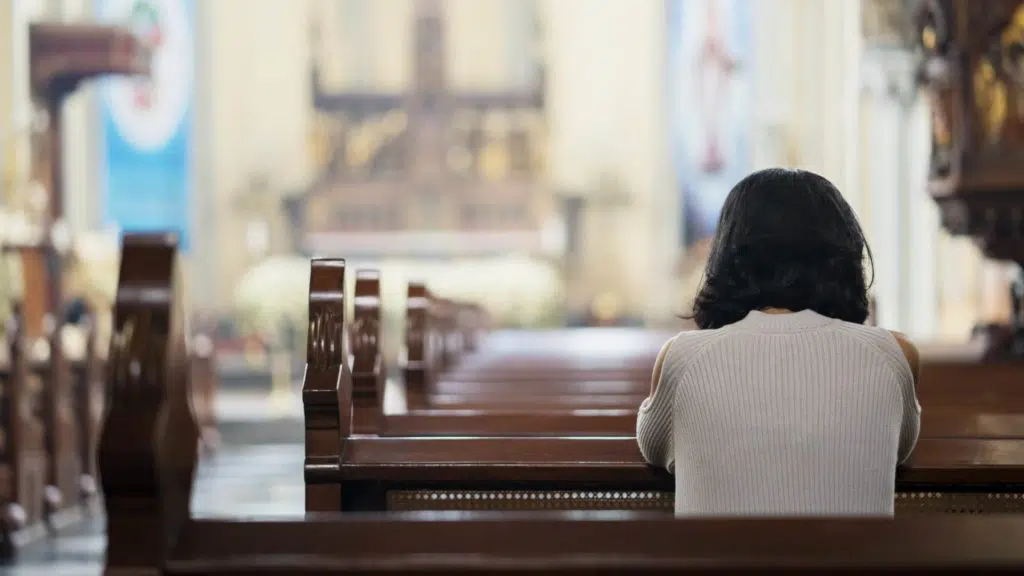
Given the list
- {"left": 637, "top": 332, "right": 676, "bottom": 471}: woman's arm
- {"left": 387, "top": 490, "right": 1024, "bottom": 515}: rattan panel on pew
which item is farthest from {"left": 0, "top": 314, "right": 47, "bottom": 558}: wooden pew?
{"left": 637, "top": 332, "right": 676, "bottom": 471}: woman's arm

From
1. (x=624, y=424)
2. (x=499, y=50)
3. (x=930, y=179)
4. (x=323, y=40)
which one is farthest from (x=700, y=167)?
(x=624, y=424)

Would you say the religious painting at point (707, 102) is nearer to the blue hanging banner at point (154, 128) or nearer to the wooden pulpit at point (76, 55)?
the blue hanging banner at point (154, 128)

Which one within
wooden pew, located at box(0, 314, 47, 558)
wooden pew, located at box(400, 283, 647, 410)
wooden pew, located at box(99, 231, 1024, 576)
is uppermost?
wooden pew, located at box(99, 231, 1024, 576)

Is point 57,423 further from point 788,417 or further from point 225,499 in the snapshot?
point 788,417

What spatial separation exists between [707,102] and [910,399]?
14.0 meters

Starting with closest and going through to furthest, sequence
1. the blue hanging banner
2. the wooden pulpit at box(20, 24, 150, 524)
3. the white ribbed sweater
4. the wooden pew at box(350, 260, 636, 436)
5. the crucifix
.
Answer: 1. the white ribbed sweater
2. the wooden pew at box(350, 260, 636, 436)
3. the wooden pulpit at box(20, 24, 150, 524)
4. the crucifix
5. the blue hanging banner

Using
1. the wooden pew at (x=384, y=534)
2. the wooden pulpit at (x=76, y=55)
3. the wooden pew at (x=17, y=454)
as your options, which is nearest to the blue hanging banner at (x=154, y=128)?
the wooden pulpit at (x=76, y=55)

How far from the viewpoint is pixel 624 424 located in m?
2.83

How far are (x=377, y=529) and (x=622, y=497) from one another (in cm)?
103

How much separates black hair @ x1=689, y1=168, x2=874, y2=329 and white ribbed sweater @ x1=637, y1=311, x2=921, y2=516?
6 centimetres

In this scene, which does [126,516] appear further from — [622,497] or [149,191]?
[149,191]

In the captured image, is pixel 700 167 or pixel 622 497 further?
pixel 700 167

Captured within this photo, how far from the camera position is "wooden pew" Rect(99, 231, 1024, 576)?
52.9 inches

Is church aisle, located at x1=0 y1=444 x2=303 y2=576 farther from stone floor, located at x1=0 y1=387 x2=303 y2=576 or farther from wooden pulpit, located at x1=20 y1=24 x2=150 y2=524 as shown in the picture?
wooden pulpit, located at x1=20 y1=24 x2=150 y2=524
